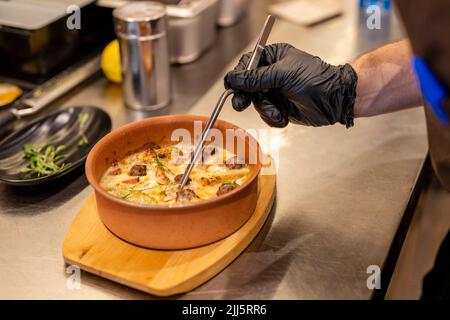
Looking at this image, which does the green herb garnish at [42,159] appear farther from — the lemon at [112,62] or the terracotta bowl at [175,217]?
the lemon at [112,62]

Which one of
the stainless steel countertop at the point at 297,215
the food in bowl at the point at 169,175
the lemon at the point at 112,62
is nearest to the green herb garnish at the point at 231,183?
the food in bowl at the point at 169,175

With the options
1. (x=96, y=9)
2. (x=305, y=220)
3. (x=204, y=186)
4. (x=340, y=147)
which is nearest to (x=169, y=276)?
(x=204, y=186)

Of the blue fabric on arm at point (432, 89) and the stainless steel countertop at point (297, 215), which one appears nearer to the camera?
the blue fabric on arm at point (432, 89)

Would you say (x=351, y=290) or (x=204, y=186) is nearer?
(x=351, y=290)

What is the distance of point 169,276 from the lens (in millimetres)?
1008

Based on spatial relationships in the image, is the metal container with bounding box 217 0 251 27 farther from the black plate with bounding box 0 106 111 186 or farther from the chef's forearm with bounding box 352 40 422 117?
the chef's forearm with bounding box 352 40 422 117

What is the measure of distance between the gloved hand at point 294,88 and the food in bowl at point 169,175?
13 centimetres

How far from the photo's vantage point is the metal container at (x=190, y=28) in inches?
68.6

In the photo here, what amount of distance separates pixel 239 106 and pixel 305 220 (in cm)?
26

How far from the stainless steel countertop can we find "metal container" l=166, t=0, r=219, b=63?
0.57 ft

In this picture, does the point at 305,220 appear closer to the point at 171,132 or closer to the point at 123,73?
the point at 171,132

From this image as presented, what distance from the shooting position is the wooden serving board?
1.00 metres

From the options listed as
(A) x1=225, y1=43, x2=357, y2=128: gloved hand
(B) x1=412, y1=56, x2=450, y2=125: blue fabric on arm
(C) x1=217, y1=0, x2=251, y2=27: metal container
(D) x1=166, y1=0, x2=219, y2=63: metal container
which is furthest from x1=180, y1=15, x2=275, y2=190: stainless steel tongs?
(C) x1=217, y1=0, x2=251, y2=27: metal container
